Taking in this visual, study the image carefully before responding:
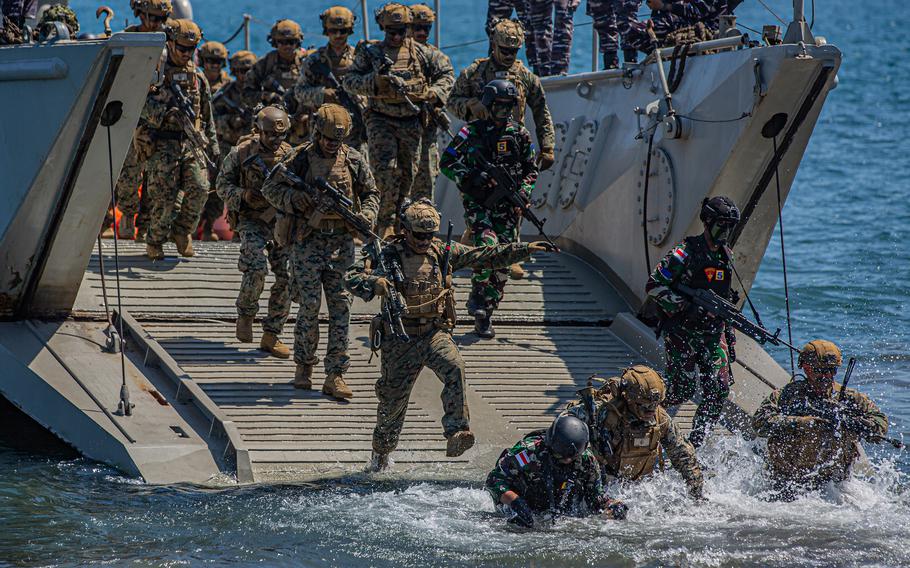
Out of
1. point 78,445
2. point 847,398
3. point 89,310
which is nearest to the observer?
point 847,398

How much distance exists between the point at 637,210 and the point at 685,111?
1035 millimetres

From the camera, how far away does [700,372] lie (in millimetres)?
10766

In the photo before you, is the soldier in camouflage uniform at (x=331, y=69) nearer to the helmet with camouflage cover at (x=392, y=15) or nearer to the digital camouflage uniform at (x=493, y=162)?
the helmet with camouflage cover at (x=392, y=15)

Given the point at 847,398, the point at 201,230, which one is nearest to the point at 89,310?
the point at 201,230

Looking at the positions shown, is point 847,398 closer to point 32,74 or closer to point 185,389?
point 185,389

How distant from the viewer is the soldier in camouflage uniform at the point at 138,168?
12547 mm

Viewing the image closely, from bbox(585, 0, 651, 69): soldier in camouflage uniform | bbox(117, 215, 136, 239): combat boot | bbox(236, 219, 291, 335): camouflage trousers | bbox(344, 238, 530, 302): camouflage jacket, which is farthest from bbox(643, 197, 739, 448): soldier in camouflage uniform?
bbox(117, 215, 136, 239): combat boot

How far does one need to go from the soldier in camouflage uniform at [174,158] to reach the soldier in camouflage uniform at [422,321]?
3555 mm

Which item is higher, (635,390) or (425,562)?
(635,390)

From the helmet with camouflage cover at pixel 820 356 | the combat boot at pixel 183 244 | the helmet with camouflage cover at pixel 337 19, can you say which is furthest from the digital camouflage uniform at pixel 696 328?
the combat boot at pixel 183 244

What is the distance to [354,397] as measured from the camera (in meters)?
11.3

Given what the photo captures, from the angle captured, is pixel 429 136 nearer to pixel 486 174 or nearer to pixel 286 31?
pixel 486 174

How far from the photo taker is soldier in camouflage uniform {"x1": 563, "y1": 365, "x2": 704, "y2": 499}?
9.10m

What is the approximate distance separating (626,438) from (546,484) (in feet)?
2.05
